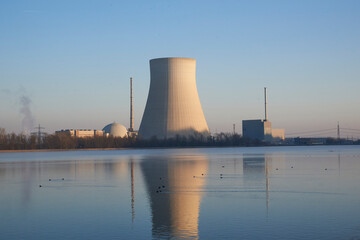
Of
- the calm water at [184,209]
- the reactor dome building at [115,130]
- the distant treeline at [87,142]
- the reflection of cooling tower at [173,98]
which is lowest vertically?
the calm water at [184,209]

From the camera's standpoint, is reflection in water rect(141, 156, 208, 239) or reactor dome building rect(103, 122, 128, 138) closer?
reflection in water rect(141, 156, 208, 239)

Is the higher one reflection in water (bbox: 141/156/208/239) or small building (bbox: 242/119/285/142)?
small building (bbox: 242/119/285/142)

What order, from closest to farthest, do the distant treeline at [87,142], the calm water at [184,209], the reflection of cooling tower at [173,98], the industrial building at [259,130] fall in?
the calm water at [184,209]
the reflection of cooling tower at [173,98]
the distant treeline at [87,142]
the industrial building at [259,130]

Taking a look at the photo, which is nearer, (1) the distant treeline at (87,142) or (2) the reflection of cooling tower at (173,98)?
(2) the reflection of cooling tower at (173,98)

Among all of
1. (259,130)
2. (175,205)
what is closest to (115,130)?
(259,130)

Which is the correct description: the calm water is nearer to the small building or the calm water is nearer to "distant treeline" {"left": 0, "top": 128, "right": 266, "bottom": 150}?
"distant treeline" {"left": 0, "top": 128, "right": 266, "bottom": 150}

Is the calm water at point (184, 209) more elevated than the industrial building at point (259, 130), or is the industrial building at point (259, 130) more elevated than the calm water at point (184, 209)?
the industrial building at point (259, 130)

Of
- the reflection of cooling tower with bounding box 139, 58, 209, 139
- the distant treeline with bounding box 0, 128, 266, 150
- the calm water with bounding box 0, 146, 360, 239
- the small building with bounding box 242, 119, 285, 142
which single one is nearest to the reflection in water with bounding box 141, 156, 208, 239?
the calm water with bounding box 0, 146, 360, 239

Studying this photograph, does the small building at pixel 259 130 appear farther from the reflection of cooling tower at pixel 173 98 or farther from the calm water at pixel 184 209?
the calm water at pixel 184 209

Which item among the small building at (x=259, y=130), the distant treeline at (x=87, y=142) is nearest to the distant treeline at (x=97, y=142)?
the distant treeline at (x=87, y=142)
